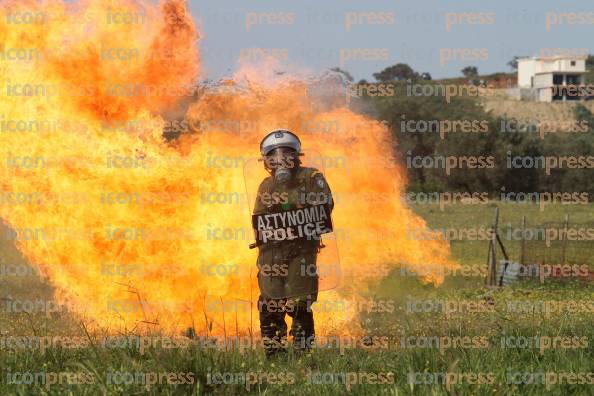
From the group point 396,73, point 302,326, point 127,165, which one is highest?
point 396,73

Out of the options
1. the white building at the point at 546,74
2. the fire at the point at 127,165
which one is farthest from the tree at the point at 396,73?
the fire at the point at 127,165

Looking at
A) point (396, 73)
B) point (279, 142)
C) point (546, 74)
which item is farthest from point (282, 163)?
point (546, 74)

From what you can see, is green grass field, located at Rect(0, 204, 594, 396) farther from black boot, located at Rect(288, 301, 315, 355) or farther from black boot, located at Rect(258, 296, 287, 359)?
black boot, located at Rect(258, 296, 287, 359)

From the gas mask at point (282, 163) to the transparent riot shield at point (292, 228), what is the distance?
9 centimetres

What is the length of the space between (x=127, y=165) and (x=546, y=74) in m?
138

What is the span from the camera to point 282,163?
906 centimetres

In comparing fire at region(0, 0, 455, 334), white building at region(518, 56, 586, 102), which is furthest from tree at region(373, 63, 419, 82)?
fire at region(0, 0, 455, 334)

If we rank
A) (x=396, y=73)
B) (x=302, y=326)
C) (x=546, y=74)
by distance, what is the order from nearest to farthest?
(x=302, y=326), (x=396, y=73), (x=546, y=74)

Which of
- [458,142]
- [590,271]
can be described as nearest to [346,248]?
[590,271]

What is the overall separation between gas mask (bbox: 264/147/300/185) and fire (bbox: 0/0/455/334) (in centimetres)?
185

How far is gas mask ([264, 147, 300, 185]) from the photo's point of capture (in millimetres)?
9016

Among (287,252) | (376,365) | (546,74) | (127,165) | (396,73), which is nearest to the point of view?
(376,365)

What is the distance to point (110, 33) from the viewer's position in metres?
12.4

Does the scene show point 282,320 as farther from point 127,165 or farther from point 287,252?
point 127,165
